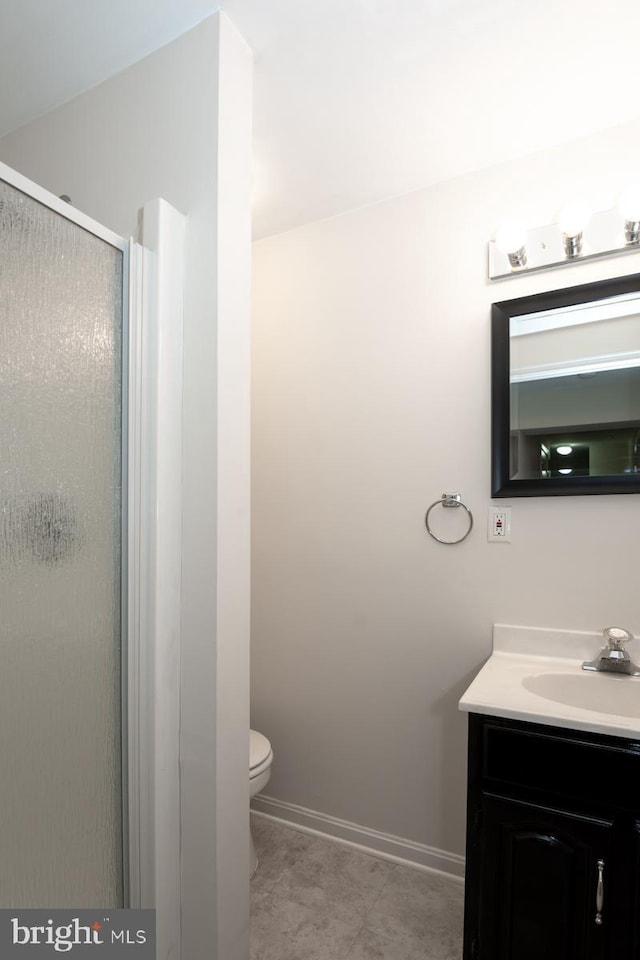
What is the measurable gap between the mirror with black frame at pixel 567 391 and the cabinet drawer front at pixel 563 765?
777mm

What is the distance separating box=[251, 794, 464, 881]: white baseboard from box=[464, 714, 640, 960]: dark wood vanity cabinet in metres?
0.57

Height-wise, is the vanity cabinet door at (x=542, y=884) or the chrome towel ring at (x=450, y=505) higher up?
the chrome towel ring at (x=450, y=505)

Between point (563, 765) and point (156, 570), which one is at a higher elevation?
point (156, 570)

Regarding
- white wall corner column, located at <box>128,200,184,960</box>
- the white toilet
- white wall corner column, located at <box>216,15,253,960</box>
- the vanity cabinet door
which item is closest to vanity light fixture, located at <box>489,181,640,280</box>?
white wall corner column, located at <box>216,15,253,960</box>

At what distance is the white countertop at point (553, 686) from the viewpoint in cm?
129

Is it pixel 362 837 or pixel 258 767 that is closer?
pixel 258 767

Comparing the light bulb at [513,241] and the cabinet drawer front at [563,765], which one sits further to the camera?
the light bulb at [513,241]

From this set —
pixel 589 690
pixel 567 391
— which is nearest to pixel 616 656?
pixel 589 690

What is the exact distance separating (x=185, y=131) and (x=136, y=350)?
60cm

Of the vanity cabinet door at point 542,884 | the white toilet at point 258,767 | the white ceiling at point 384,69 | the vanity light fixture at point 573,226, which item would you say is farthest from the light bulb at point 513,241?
the white toilet at point 258,767

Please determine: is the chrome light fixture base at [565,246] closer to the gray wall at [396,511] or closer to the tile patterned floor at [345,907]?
the gray wall at [396,511]

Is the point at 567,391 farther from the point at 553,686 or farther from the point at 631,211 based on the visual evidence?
the point at 553,686

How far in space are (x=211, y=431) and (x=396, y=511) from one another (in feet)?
3.17

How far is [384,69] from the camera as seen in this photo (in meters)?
1.58
